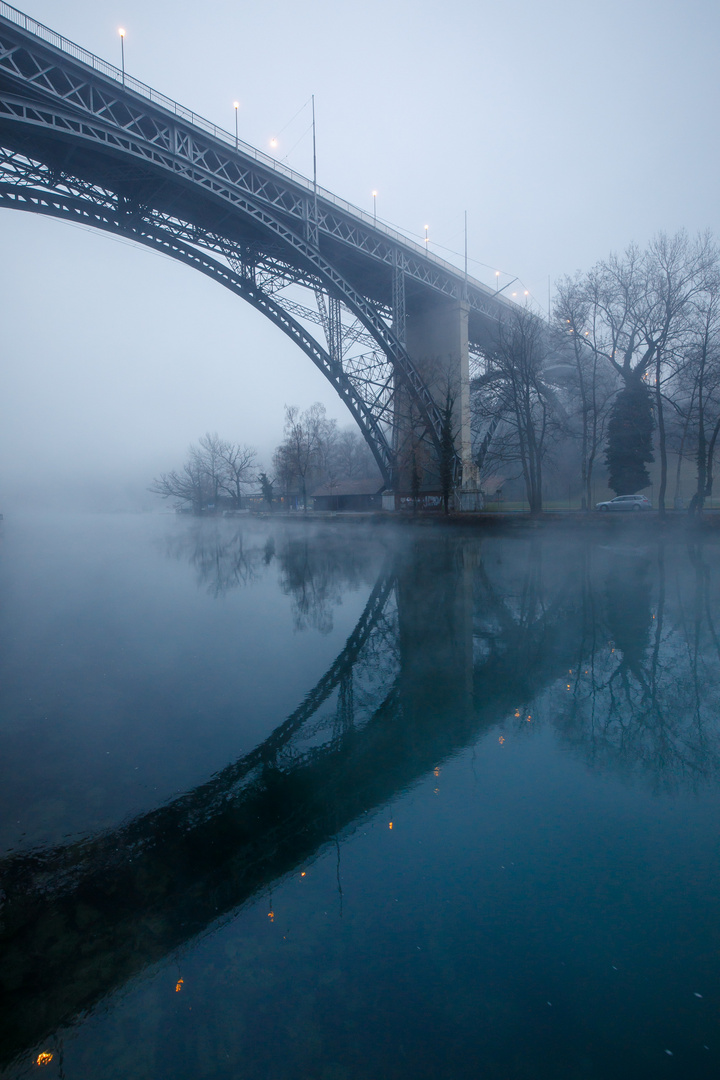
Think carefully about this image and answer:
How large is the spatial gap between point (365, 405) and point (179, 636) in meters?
33.9

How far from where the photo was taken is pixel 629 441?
1372 inches

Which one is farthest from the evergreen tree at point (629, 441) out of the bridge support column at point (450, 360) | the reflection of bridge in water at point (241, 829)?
the reflection of bridge in water at point (241, 829)

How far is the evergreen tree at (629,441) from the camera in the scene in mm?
29875

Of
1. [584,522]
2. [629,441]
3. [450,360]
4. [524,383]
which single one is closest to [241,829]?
[584,522]

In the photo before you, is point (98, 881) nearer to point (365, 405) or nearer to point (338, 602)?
point (338, 602)

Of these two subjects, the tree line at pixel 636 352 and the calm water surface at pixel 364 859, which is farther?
the tree line at pixel 636 352

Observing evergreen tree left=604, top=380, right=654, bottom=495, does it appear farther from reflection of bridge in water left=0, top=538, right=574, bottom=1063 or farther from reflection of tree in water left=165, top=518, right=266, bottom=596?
reflection of bridge in water left=0, top=538, right=574, bottom=1063

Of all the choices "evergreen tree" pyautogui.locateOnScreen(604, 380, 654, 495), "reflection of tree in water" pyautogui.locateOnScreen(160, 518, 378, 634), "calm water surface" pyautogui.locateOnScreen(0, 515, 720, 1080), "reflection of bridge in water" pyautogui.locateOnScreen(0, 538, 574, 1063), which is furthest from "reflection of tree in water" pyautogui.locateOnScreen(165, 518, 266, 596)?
"evergreen tree" pyautogui.locateOnScreen(604, 380, 654, 495)

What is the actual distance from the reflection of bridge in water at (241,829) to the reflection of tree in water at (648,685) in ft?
1.77

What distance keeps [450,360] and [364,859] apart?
42.2 meters

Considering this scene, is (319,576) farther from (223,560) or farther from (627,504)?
(627,504)

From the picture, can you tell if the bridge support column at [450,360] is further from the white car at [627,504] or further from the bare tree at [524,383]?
the white car at [627,504]

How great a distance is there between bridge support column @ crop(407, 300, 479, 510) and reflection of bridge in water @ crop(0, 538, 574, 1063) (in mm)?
32501

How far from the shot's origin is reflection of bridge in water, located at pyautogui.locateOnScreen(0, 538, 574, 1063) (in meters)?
2.45
